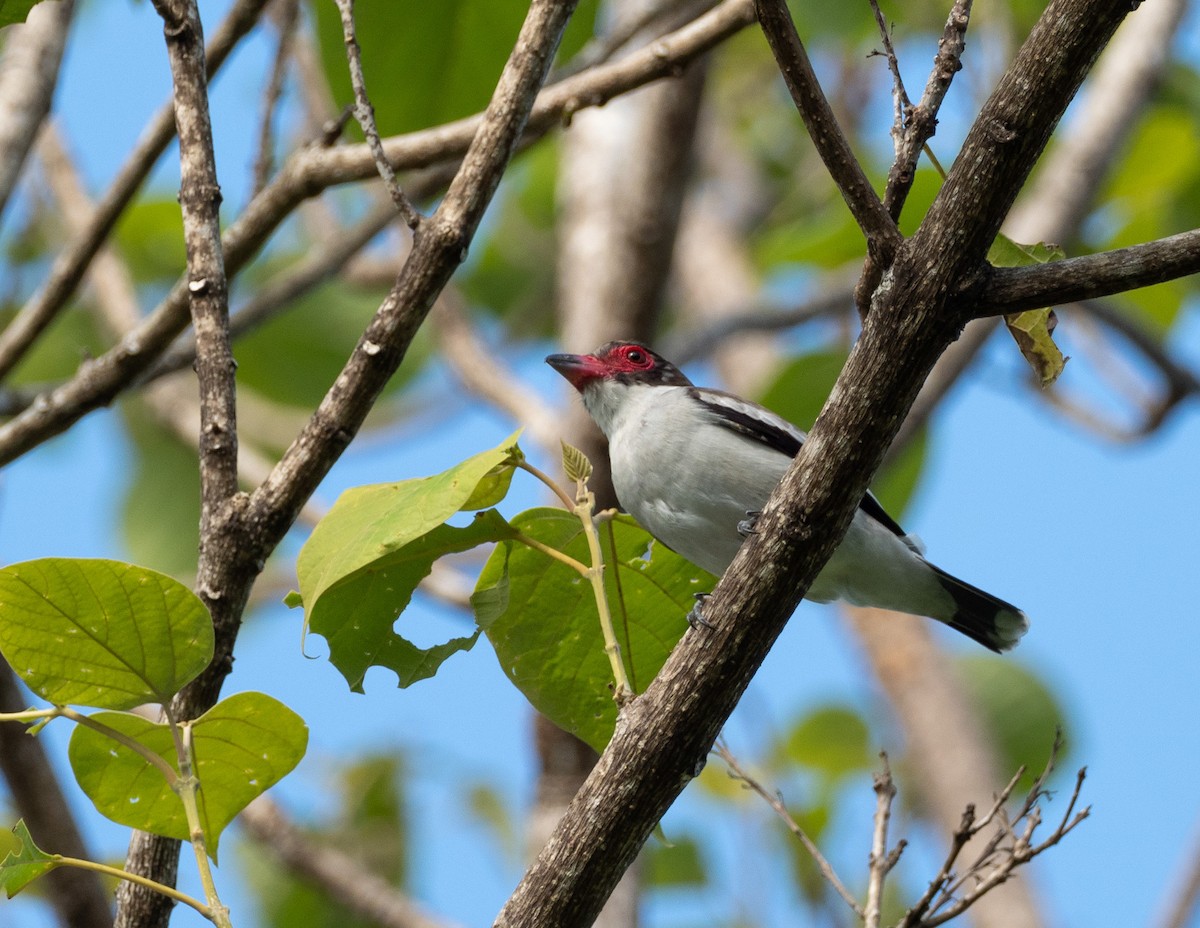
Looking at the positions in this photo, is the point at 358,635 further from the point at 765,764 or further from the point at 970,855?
the point at 970,855

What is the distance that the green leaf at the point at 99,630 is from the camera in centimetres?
209

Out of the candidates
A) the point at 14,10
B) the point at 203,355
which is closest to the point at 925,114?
the point at 203,355

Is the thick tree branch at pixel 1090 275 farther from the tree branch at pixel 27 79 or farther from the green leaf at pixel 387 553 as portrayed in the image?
the tree branch at pixel 27 79

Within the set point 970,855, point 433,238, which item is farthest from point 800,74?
point 970,855

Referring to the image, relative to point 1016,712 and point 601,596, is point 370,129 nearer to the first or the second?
point 601,596

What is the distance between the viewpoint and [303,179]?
348cm

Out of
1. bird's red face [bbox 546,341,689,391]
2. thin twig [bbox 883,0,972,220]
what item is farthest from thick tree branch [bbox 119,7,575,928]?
bird's red face [bbox 546,341,689,391]

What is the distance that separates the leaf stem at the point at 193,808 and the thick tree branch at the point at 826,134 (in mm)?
1340

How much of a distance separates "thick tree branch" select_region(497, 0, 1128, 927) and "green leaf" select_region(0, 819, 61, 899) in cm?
69

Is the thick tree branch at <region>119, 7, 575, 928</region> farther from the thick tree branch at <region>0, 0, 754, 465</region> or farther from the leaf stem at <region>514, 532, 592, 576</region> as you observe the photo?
the thick tree branch at <region>0, 0, 754, 465</region>

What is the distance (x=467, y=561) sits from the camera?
21.7 ft

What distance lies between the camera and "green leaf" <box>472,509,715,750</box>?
A: 2637 mm

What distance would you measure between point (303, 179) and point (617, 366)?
5.90 ft

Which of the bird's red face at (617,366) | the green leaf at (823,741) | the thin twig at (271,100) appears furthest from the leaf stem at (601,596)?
the green leaf at (823,741)
